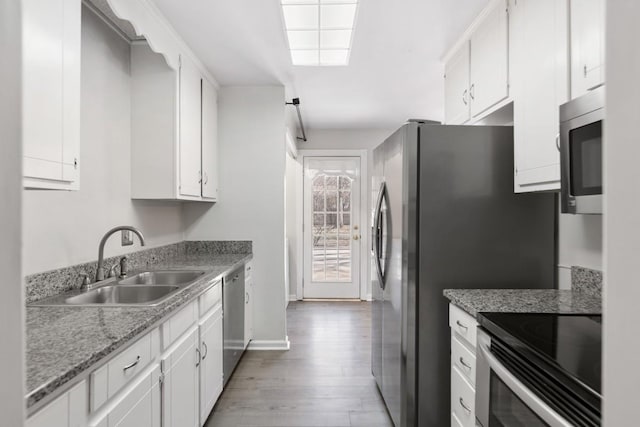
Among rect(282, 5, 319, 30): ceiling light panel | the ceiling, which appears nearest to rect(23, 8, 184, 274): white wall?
the ceiling

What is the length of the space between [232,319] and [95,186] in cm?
134

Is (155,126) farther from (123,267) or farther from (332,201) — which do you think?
(332,201)

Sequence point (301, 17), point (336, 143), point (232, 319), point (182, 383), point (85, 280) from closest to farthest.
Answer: point (182, 383) → point (85, 280) → point (301, 17) → point (232, 319) → point (336, 143)

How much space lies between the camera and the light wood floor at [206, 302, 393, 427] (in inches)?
92.7

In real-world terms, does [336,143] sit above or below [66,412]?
above

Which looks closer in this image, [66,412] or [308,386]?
[66,412]

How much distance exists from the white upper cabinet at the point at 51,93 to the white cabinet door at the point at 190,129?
3.82 ft

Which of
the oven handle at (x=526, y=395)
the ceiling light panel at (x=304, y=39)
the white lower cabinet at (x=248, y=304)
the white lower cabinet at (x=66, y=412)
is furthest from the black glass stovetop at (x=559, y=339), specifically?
the white lower cabinet at (x=248, y=304)

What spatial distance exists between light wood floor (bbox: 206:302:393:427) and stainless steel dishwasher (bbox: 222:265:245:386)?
189mm

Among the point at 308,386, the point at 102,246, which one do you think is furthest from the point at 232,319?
the point at 102,246

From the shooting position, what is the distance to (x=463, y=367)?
164cm

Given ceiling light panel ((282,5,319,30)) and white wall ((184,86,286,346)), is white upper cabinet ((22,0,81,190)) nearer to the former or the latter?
ceiling light panel ((282,5,319,30))

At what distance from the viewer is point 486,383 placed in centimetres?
136

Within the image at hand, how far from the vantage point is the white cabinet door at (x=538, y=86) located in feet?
5.00
